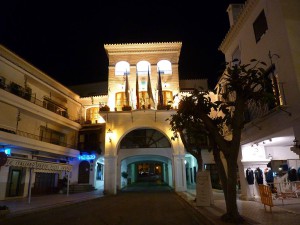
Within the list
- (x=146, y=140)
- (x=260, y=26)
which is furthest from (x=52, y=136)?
(x=260, y=26)

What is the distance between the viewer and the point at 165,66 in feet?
90.4

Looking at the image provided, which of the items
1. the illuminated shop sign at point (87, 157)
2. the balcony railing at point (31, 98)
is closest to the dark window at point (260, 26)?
the balcony railing at point (31, 98)

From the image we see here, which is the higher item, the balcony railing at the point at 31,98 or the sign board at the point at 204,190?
the balcony railing at the point at 31,98

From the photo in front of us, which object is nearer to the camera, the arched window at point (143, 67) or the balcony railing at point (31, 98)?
the balcony railing at point (31, 98)

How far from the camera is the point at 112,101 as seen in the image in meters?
26.0

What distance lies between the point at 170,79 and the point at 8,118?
15925mm

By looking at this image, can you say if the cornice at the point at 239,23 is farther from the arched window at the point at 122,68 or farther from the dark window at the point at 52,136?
the dark window at the point at 52,136

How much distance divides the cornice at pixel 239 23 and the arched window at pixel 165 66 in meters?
9.80

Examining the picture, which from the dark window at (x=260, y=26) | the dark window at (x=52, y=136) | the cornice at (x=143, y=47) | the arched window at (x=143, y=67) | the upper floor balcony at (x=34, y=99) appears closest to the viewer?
the dark window at (x=260, y=26)

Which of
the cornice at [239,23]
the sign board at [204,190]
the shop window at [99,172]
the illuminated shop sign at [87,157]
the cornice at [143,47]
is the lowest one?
the sign board at [204,190]

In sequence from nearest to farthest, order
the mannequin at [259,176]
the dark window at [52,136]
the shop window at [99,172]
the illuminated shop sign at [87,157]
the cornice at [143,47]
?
the mannequin at [259,176], the dark window at [52,136], the cornice at [143,47], the illuminated shop sign at [87,157], the shop window at [99,172]


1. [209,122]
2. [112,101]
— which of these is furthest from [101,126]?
[209,122]

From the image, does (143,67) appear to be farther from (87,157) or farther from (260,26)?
(260,26)

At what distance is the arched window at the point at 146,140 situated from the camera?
2695cm
